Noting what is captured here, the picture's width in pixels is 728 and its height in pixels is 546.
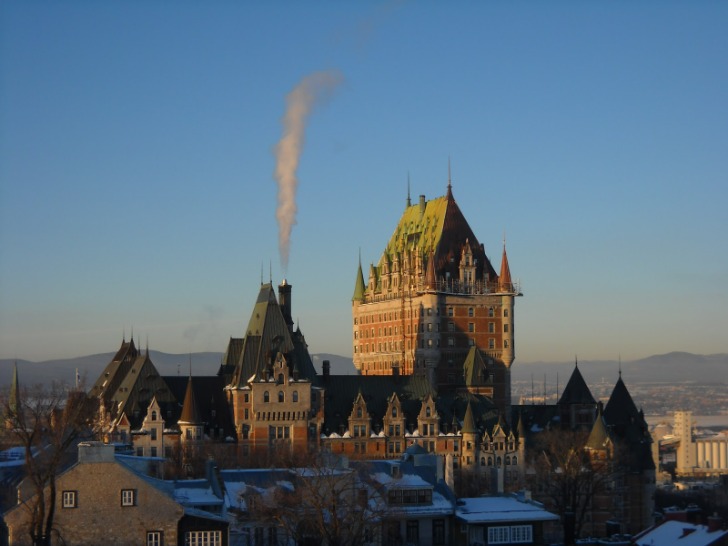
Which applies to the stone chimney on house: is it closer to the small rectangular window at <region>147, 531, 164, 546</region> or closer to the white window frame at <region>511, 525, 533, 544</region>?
the small rectangular window at <region>147, 531, 164, 546</region>

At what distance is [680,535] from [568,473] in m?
50.8

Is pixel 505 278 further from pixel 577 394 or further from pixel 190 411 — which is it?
pixel 190 411

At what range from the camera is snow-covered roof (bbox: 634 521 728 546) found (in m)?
92.1

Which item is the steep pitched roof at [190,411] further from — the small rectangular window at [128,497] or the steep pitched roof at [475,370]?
the small rectangular window at [128,497]

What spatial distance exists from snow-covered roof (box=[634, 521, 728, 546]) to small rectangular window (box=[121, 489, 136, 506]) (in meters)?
34.1

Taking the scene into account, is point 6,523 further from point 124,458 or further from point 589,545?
point 589,545

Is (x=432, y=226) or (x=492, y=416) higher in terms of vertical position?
(x=432, y=226)

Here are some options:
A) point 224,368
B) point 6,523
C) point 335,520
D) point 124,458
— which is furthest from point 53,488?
point 224,368

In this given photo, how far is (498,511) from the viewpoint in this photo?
9762 centimetres

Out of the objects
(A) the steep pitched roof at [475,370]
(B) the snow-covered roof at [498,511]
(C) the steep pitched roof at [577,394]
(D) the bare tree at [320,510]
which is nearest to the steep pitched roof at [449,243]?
(A) the steep pitched roof at [475,370]

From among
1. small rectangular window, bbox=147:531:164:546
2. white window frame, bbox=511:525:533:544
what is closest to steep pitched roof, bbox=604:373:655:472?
white window frame, bbox=511:525:533:544

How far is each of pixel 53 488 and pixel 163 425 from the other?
73712 mm

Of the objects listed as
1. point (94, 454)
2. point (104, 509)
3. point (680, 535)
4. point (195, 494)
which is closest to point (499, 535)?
point (680, 535)

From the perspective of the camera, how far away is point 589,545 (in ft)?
333
